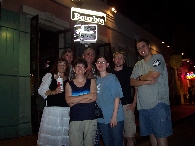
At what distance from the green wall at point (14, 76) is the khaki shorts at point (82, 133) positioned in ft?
10.8

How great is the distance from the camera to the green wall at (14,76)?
5516mm

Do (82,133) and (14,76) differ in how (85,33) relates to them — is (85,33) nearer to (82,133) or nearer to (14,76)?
(14,76)

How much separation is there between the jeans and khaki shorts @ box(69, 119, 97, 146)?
0.23 meters

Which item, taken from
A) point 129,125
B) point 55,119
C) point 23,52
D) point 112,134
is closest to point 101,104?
point 112,134

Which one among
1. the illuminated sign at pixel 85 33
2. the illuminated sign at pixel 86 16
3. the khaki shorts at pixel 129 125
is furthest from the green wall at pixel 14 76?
the khaki shorts at pixel 129 125

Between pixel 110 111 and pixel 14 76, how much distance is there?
3.73 metres

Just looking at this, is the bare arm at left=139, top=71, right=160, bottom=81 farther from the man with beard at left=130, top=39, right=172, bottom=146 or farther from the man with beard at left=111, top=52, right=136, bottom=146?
the man with beard at left=111, top=52, right=136, bottom=146

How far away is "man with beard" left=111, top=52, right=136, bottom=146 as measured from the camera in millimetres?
3967

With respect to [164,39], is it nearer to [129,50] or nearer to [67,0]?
[129,50]

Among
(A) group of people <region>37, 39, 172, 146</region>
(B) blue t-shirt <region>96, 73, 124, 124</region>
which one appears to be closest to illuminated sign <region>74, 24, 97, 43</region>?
(A) group of people <region>37, 39, 172, 146</region>

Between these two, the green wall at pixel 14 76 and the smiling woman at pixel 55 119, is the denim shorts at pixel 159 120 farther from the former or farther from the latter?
the green wall at pixel 14 76

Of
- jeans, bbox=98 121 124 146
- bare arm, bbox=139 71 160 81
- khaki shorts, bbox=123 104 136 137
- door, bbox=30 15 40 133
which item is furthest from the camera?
door, bbox=30 15 40 133

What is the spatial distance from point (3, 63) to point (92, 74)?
306cm

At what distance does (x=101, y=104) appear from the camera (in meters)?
3.25
